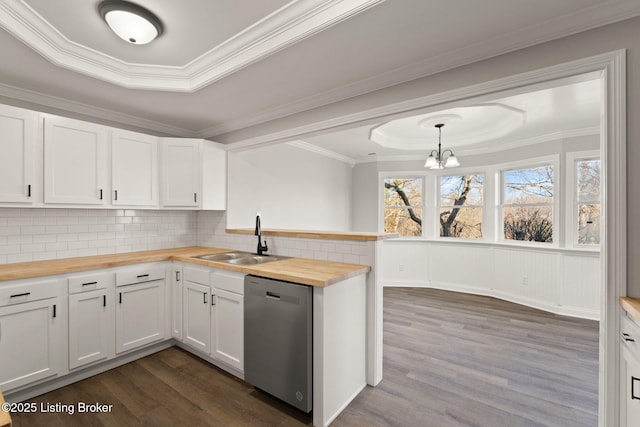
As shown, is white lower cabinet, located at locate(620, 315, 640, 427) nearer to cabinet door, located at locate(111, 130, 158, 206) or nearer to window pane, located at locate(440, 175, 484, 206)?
cabinet door, located at locate(111, 130, 158, 206)

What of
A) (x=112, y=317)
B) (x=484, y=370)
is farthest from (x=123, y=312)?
(x=484, y=370)

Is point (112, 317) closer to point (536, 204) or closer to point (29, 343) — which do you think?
point (29, 343)

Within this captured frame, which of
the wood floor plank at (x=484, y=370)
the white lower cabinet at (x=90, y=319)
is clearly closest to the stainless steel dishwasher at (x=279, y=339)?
the wood floor plank at (x=484, y=370)

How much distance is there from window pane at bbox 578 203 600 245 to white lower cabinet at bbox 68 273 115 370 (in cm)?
574

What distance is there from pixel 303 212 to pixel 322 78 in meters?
2.75

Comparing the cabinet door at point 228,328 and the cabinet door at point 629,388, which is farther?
the cabinet door at point 228,328

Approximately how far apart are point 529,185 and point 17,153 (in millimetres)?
6171

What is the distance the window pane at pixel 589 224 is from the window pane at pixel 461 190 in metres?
1.35

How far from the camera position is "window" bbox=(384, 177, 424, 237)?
5.63 m

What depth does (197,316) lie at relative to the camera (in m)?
2.65

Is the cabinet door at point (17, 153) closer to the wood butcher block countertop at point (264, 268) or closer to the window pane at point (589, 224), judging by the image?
the wood butcher block countertop at point (264, 268)

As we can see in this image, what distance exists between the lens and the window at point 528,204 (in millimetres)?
4335

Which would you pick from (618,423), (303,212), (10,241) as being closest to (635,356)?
(618,423)

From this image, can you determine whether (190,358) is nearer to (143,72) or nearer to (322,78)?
(143,72)
